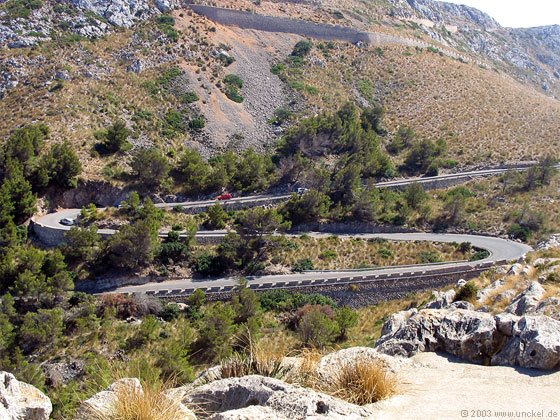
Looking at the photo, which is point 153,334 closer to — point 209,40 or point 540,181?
point 540,181

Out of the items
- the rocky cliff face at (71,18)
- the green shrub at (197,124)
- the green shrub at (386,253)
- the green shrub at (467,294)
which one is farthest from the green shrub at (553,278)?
the rocky cliff face at (71,18)

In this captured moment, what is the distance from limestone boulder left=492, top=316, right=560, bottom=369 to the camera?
770cm

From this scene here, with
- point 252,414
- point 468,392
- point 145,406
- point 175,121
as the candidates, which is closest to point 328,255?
point 175,121

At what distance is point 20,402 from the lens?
6.58 meters

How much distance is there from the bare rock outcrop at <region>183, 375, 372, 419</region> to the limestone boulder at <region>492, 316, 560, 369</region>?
346 cm

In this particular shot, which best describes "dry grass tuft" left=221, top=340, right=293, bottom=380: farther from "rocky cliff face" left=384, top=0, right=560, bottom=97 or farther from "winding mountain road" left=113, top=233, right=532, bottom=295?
"rocky cliff face" left=384, top=0, right=560, bottom=97

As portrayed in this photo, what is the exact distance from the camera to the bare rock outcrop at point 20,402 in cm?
615

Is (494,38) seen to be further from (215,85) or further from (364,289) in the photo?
(364,289)

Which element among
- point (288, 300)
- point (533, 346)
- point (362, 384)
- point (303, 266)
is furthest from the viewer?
point (303, 266)

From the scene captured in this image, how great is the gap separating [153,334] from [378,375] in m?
24.8

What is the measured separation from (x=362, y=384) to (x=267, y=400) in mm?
1526

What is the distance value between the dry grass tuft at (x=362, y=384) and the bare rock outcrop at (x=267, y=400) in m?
0.48

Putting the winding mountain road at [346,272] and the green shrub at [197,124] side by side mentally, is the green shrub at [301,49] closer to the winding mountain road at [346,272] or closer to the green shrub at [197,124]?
the green shrub at [197,124]

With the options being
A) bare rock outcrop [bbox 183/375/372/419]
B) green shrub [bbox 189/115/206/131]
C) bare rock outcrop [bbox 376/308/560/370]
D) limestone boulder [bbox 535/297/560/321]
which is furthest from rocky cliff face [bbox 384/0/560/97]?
bare rock outcrop [bbox 183/375/372/419]
